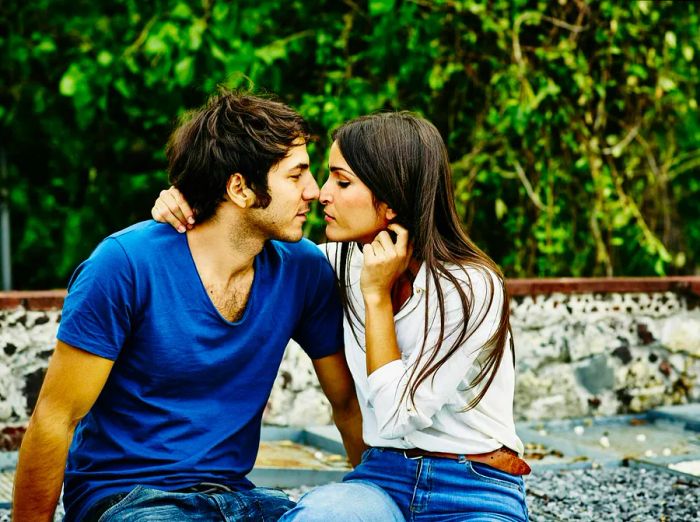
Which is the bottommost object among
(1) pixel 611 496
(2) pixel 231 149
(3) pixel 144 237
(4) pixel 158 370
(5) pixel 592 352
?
(1) pixel 611 496

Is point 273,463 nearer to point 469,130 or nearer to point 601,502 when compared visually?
point 601,502

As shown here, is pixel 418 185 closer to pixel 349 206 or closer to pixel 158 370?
pixel 349 206

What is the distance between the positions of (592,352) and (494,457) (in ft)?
11.5

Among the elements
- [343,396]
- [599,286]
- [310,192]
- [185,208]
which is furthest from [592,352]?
[185,208]

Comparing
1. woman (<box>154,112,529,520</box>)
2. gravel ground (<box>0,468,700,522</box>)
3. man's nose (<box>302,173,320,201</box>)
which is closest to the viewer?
woman (<box>154,112,529,520</box>)

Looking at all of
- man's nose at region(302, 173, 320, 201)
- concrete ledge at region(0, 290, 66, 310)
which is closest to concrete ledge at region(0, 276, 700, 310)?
concrete ledge at region(0, 290, 66, 310)

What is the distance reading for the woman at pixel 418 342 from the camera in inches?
95.3

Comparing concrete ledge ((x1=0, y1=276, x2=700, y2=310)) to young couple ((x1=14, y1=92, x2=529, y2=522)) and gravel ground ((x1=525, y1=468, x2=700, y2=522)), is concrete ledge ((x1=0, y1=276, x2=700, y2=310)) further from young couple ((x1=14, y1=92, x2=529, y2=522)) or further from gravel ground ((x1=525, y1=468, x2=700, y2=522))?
young couple ((x1=14, y1=92, x2=529, y2=522))

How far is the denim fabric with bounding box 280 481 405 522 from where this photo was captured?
7.59ft

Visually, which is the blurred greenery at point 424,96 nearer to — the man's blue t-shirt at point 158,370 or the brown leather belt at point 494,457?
the man's blue t-shirt at point 158,370

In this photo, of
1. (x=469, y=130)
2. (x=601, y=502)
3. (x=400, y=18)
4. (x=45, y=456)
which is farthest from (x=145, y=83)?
(x=45, y=456)

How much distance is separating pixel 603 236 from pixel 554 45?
4.39 feet

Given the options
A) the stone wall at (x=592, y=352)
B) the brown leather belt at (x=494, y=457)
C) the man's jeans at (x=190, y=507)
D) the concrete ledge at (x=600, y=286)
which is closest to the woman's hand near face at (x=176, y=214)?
the man's jeans at (x=190, y=507)

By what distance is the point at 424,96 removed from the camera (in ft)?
21.3
